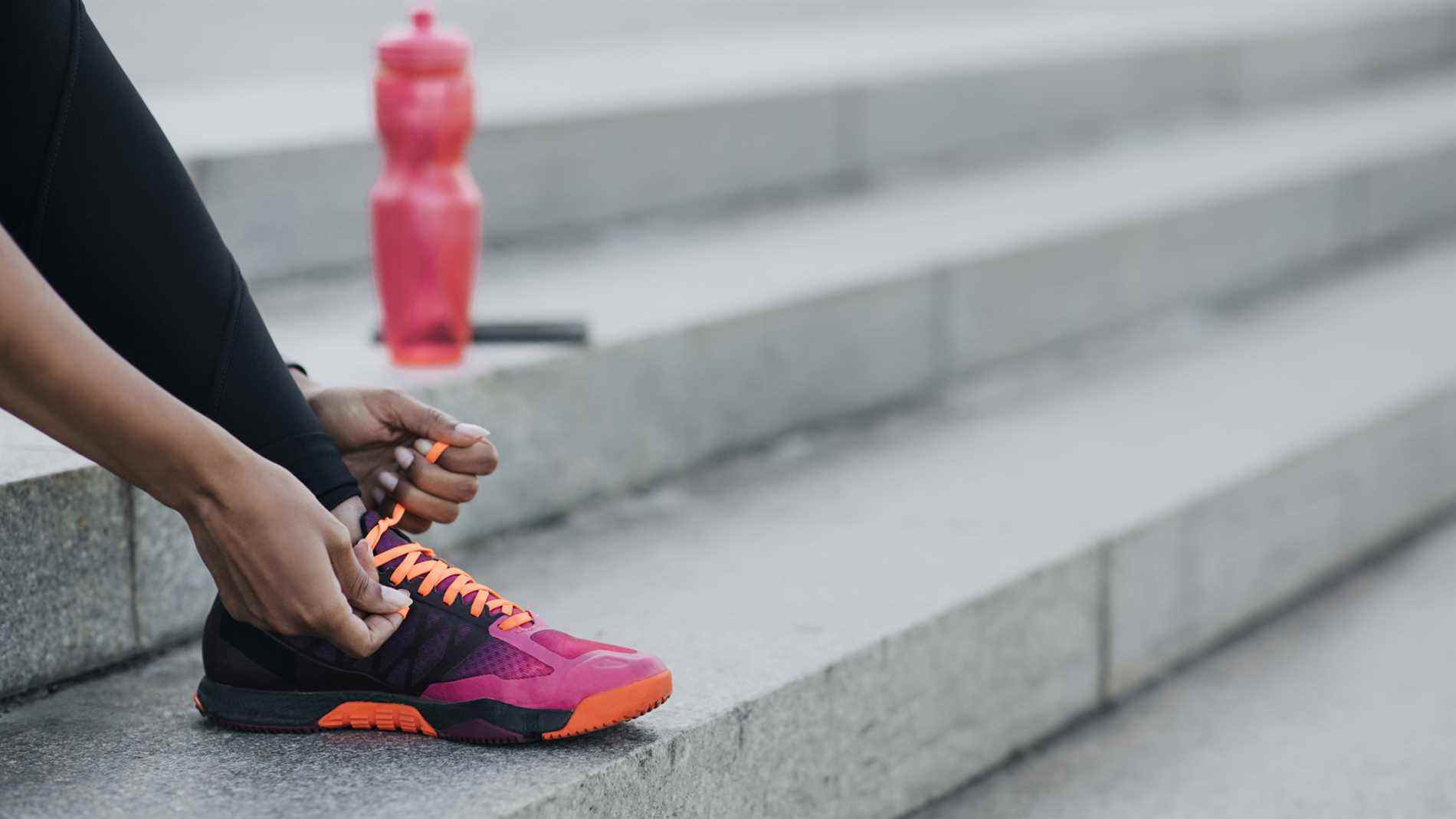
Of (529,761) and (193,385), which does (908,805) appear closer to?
(529,761)

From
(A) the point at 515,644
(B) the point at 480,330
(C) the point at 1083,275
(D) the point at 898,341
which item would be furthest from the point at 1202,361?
(A) the point at 515,644

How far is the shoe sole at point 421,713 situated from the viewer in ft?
4.98

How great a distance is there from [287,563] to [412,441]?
282 mm

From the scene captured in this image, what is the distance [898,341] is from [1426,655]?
0.95m

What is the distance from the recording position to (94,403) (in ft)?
4.16

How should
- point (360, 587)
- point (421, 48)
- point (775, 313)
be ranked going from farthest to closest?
point (775, 313), point (421, 48), point (360, 587)

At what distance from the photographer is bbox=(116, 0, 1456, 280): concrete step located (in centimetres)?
279

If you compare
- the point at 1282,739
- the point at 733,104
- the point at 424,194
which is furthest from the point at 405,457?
the point at 733,104

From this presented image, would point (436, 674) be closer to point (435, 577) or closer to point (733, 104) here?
point (435, 577)

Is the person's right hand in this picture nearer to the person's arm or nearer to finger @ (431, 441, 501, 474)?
the person's arm

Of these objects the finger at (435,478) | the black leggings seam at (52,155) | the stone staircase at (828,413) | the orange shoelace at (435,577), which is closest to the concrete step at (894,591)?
the stone staircase at (828,413)

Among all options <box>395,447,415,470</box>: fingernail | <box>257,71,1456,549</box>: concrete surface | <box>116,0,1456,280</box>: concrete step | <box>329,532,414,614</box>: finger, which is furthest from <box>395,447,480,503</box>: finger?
<box>116,0,1456,280</box>: concrete step

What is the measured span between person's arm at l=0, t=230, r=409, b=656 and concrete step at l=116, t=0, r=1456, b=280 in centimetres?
126

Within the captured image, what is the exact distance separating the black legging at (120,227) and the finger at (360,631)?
0.49 feet
